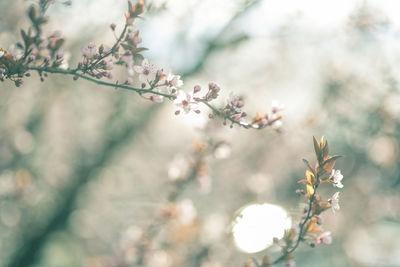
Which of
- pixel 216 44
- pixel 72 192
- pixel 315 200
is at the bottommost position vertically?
pixel 315 200

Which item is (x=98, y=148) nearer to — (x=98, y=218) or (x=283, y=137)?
(x=98, y=218)

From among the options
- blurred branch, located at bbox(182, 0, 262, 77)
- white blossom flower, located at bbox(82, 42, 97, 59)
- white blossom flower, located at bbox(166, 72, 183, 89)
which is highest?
blurred branch, located at bbox(182, 0, 262, 77)

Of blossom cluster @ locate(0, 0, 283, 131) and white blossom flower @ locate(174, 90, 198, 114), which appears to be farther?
white blossom flower @ locate(174, 90, 198, 114)

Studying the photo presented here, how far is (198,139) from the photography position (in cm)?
315

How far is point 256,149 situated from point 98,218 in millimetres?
3878

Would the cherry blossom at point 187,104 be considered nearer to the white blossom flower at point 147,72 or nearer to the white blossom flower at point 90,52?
the white blossom flower at point 147,72

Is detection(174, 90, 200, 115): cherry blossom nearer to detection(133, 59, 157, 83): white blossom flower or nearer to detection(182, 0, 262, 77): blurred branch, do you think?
detection(133, 59, 157, 83): white blossom flower

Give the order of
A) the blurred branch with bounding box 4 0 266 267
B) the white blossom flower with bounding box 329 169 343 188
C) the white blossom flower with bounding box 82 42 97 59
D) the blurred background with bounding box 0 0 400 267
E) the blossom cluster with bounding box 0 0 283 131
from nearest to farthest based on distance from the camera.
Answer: the blossom cluster with bounding box 0 0 283 131
the white blossom flower with bounding box 82 42 97 59
the white blossom flower with bounding box 329 169 343 188
the blurred background with bounding box 0 0 400 267
the blurred branch with bounding box 4 0 266 267

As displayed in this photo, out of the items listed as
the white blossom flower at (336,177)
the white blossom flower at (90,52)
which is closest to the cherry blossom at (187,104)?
the white blossom flower at (90,52)

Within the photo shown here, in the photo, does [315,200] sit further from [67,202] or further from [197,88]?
[67,202]

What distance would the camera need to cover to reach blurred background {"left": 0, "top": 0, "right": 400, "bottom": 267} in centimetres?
321

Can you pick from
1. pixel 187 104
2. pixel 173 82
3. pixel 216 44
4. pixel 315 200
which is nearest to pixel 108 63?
pixel 173 82

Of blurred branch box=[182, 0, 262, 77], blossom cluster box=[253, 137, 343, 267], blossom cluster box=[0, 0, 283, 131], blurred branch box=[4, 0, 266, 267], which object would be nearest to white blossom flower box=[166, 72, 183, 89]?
blossom cluster box=[0, 0, 283, 131]

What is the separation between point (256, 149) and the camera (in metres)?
6.32
